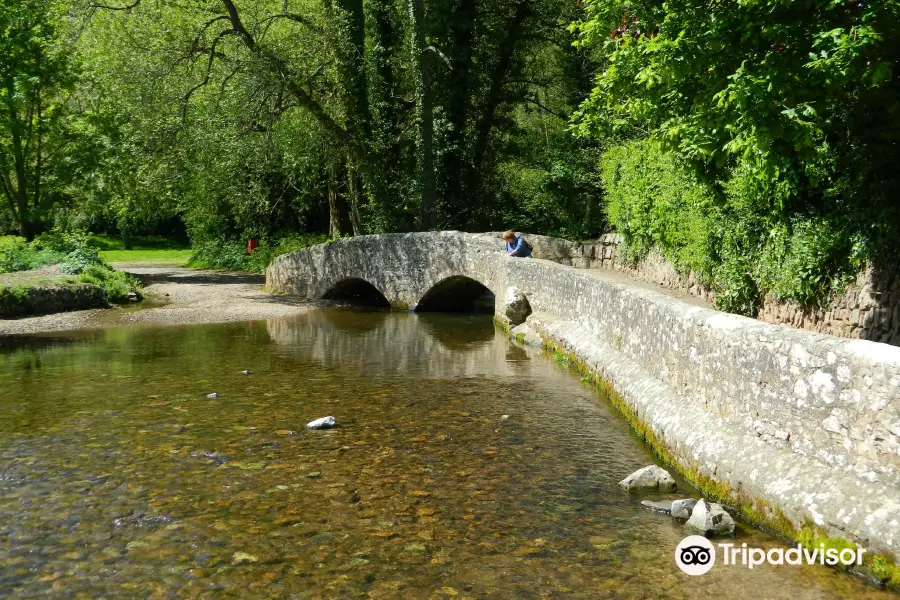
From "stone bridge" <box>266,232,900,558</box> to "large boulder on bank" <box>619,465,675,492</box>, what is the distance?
237mm

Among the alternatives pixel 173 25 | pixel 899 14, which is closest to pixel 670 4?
pixel 899 14

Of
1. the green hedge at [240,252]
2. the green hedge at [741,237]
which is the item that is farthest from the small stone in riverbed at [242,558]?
the green hedge at [240,252]

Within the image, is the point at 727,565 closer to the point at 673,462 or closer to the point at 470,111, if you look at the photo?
the point at 673,462

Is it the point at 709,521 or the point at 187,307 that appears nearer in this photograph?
the point at 709,521

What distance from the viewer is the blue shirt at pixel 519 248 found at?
17.0 meters

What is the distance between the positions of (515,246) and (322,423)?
952 cm

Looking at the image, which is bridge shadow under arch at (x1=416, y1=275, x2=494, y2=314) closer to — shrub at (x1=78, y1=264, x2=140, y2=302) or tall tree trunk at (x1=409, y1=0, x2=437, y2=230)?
tall tree trunk at (x1=409, y1=0, x2=437, y2=230)

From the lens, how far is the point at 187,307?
806 inches

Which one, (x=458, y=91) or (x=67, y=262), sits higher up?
(x=458, y=91)

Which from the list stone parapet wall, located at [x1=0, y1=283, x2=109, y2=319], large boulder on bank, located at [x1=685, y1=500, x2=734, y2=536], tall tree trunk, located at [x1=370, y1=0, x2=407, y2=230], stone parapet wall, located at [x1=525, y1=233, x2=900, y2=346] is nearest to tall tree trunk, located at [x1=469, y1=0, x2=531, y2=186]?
tall tree trunk, located at [x1=370, y1=0, x2=407, y2=230]

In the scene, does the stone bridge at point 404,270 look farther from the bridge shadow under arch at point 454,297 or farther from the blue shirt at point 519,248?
the blue shirt at point 519,248

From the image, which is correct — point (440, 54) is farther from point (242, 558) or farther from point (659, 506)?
point (242, 558)

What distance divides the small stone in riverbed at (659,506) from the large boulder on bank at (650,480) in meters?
0.30

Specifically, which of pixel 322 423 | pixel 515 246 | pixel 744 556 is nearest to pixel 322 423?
pixel 322 423
